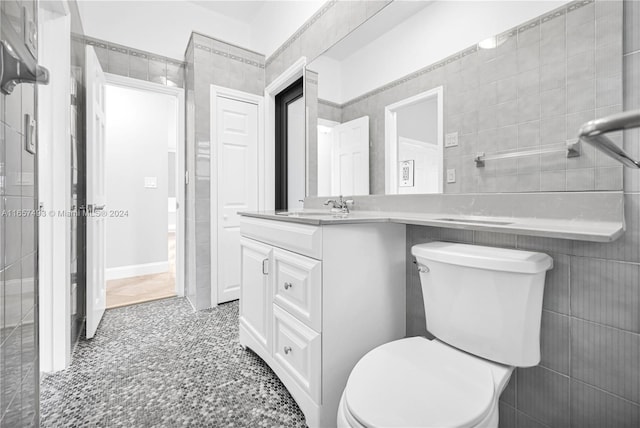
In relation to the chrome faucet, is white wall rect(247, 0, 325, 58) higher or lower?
higher

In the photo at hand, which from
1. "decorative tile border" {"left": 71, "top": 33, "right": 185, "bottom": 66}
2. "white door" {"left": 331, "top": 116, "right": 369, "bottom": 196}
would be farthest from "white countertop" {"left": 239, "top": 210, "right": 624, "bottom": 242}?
"decorative tile border" {"left": 71, "top": 33, "right": 185, "bottom": 66}

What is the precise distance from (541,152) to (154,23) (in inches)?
128

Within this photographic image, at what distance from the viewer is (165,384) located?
60.2 inches

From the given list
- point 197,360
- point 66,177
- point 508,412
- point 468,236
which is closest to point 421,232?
point 468,236

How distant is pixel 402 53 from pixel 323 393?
161 centimetres

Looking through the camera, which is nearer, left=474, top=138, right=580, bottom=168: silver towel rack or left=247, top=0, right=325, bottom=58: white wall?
left=474, top=138, right=580, bottom=168: silver towel rack

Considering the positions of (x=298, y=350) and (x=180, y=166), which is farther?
(x=180, y=166)

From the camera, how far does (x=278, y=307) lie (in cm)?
144

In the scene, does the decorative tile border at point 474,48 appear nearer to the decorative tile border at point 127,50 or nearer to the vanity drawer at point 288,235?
the vanity drawer at point 288,235

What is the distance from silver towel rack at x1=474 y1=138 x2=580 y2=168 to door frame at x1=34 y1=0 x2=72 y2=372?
2099 mm

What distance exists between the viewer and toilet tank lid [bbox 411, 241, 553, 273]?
0.88 metres

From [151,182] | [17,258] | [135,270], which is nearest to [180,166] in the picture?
[151,182]

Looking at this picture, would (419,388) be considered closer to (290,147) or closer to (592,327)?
(592,327)

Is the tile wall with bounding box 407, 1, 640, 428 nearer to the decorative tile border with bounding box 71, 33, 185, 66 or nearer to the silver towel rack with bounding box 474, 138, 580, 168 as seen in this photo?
the silver towel rack with bounding box 474, 138, 580, 168
